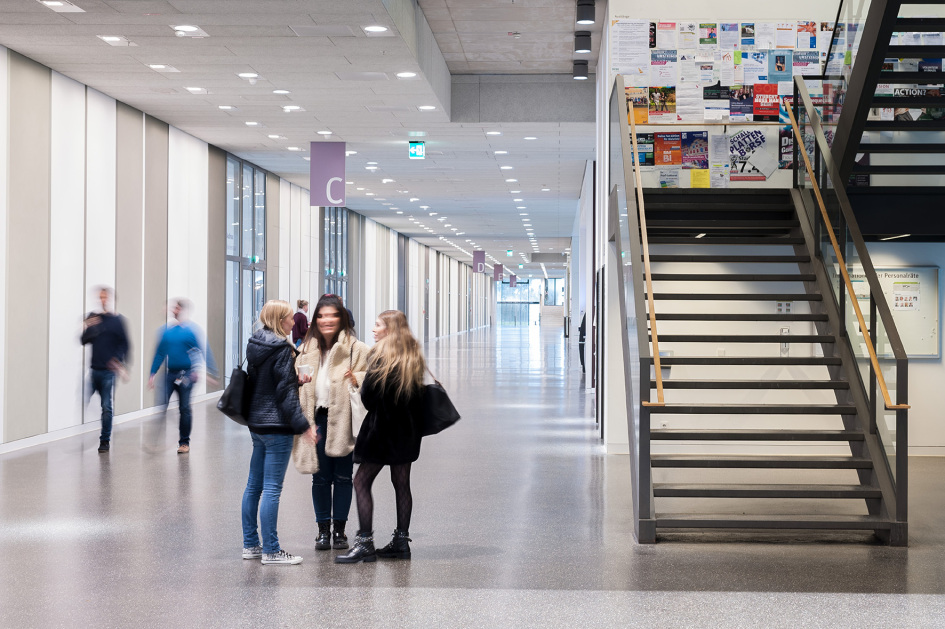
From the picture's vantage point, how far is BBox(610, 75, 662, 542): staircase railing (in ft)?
19.6

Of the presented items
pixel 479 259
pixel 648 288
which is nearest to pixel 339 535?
pixel 648 288

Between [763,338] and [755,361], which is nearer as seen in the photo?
[755,361]

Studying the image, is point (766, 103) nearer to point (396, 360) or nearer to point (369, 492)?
point (396, 360)

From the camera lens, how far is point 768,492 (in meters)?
6.23

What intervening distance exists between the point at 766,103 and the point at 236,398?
21.4 ft

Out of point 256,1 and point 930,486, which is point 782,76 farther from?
point 256,1

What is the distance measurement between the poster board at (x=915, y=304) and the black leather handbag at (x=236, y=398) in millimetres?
6826

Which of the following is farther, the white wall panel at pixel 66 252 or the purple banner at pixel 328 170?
the purple banner at pixel 328 170

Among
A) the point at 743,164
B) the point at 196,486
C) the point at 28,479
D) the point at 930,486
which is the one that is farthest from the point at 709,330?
the point at 28,479

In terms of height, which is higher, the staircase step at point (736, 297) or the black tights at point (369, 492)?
the staircase step at point (736, 297)

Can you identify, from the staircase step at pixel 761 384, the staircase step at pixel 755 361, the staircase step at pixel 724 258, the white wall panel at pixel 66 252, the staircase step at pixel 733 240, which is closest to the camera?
the staircase step at pixel 761 384

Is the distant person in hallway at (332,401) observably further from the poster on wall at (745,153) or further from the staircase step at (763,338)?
the poster on wall at (745,153)

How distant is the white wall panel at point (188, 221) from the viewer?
13.9m

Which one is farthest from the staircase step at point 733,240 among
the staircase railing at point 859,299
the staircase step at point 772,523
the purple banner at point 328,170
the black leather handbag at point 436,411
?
the purple banner at point 328,170
